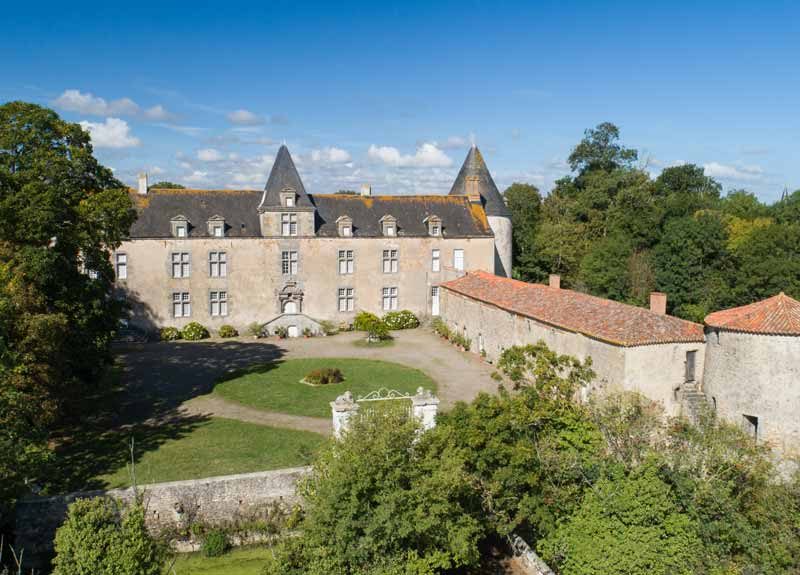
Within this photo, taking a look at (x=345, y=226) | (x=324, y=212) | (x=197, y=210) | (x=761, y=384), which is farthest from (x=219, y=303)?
(x=761, y=384)

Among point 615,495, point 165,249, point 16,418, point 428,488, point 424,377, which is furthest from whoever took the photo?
point 165,249

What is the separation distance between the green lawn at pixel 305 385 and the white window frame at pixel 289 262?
8.54 m

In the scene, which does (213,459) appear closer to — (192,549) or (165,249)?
(192,549)

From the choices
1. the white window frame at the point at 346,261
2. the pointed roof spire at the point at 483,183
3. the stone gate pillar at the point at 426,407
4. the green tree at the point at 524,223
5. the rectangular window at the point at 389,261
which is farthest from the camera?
the green tree at the point at 524,223

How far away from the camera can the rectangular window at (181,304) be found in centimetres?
3616

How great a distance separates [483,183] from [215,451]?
28928mm

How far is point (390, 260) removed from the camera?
39688mm

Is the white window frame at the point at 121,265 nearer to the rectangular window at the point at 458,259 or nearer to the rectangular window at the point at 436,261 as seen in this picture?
the rectangular window at the point at 436,261

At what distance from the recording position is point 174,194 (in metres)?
37.4

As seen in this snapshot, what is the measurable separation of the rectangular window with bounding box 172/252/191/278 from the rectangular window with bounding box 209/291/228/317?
1.92m

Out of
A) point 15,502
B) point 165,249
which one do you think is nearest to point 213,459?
point 15,502

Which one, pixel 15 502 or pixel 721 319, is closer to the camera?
pixel 15 502

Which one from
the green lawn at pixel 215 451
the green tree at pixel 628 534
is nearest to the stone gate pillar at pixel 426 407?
the green lawn at pixel 215 451

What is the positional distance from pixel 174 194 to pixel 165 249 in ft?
12.2
